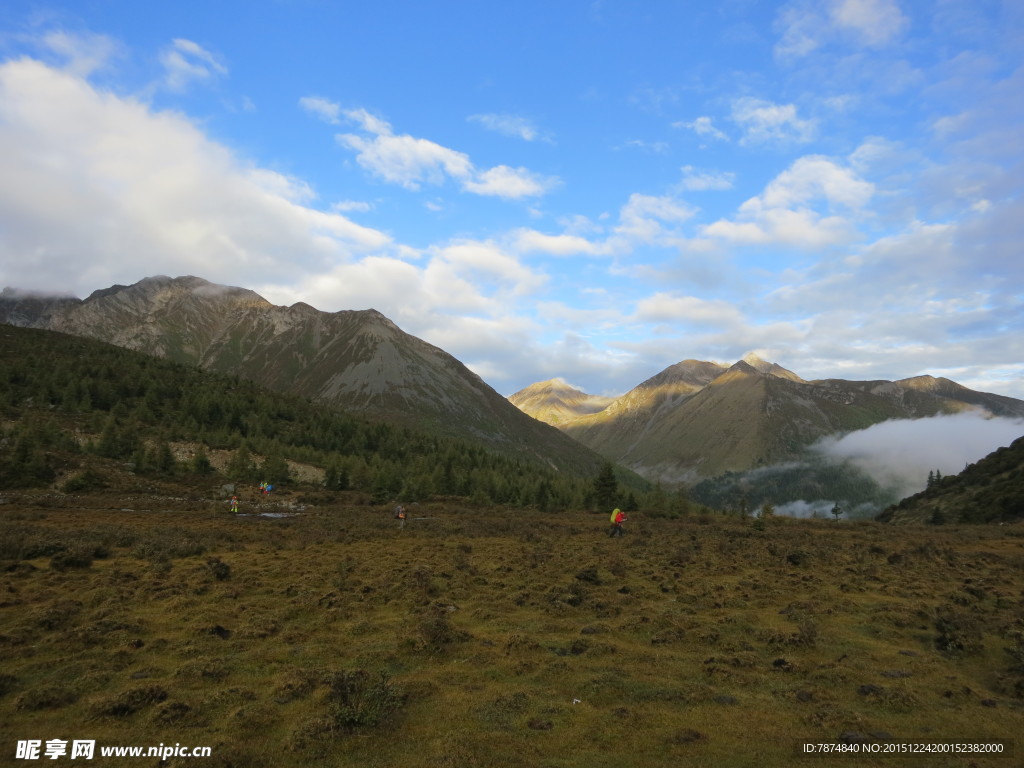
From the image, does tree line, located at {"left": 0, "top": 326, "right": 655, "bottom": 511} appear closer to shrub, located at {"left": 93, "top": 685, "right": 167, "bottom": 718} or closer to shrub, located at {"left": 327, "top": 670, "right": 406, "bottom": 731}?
shrub, located at {"left": 93, "top": 685, "right": 167, "bottom": 718}

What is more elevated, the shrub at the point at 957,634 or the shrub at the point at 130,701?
the shrub at the point at 957,634

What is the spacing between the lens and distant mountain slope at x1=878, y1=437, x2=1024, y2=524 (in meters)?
80.1

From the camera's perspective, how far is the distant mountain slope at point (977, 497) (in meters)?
80.1

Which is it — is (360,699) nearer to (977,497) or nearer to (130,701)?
(130,701)

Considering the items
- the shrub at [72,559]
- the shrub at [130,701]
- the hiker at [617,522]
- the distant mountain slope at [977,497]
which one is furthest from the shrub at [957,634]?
the distant mountain slope at [977,497]

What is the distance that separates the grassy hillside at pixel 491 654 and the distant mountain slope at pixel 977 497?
228 ft

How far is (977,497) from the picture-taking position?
Result: 307ft

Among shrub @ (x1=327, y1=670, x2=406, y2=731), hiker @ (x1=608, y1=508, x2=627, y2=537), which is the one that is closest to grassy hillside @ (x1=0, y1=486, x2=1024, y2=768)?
shrub @ (x1=327, y1=670, x2=406, y2=731)

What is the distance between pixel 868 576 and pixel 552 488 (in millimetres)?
73823

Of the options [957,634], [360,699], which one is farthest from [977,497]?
[360,699]

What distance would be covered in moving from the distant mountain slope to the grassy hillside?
69.5 m

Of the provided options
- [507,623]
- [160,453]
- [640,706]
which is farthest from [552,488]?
[640,706]

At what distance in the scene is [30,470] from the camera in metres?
49.8

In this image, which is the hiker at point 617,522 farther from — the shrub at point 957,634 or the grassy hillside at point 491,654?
the shrub at point 957,634
